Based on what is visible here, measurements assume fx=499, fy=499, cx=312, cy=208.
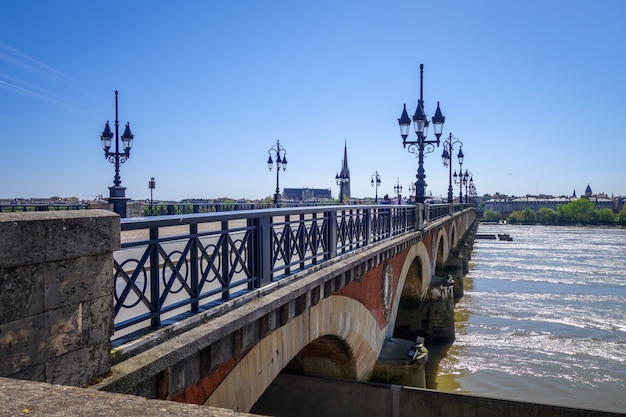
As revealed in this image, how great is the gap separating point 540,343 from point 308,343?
1509cm

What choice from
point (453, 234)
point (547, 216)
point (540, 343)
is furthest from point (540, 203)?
point (540, 343)

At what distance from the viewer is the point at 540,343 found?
765 inches

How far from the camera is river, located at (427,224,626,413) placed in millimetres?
15188

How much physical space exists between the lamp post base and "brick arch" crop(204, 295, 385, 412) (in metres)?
7.24

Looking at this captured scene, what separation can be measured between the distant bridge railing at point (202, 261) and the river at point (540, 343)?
937cm

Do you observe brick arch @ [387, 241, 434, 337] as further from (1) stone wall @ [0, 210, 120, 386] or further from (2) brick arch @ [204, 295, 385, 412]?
(1) stone wall @ [0, 210, 120, 386]

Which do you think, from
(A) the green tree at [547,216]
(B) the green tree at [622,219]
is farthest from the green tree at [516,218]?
(B) the green tree at [622,219]

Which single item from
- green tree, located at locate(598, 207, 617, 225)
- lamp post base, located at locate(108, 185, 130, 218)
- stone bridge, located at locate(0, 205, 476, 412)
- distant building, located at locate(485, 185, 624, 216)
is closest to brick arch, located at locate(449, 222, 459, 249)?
lamp post base, located at locate(108, 185, 130, 218)

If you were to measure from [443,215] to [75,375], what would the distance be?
26.1m

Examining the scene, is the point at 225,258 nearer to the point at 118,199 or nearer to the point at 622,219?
the point at 118,199

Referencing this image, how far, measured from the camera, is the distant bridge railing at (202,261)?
3734 millimetres

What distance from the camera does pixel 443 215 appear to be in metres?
27.6

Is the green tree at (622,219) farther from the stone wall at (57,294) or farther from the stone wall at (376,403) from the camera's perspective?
the stone wall at (57,294)

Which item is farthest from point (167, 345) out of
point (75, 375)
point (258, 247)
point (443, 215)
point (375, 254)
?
point (443, 215)
